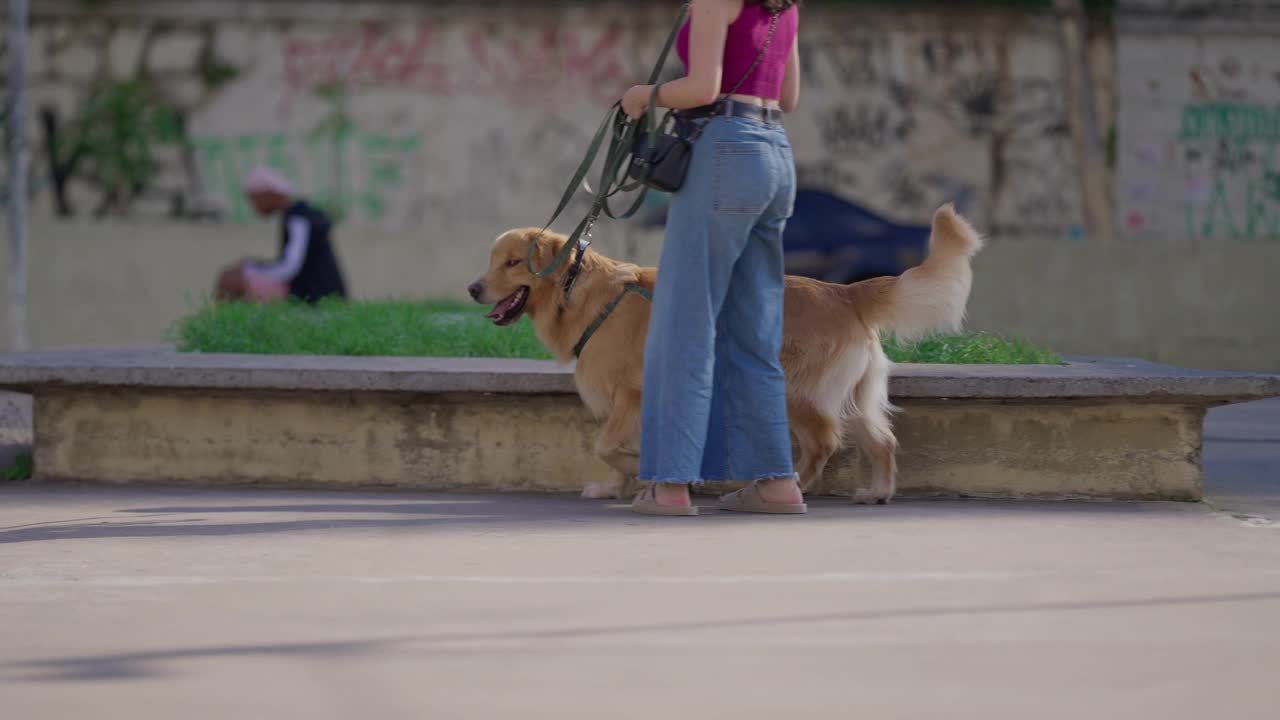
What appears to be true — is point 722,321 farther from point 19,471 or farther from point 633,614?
point 19,471

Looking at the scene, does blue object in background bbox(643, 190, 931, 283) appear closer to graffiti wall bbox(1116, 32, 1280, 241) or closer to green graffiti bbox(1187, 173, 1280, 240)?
graffiti wall bbox(1116, 32, 1280, 241)

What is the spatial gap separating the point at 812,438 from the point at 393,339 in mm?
2570

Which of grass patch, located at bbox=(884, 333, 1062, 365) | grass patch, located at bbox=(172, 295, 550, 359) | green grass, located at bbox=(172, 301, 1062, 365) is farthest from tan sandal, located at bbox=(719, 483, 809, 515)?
grass patch, located at bbox=(172, 295, 550, 359)

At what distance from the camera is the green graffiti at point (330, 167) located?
615 inches

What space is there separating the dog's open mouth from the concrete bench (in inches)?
9.0

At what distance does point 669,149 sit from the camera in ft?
17.0

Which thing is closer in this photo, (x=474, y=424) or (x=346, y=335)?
(x=474, y=424)

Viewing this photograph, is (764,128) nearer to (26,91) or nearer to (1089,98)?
(1089,98)

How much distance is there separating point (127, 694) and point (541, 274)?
302cm

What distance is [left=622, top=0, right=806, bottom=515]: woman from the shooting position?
5.17m

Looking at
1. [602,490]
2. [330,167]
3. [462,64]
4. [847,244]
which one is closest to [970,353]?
[602,490]

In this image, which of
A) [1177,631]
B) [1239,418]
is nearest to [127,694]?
[1177,631]

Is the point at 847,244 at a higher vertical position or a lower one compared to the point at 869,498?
higher

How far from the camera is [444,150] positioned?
618 inches
